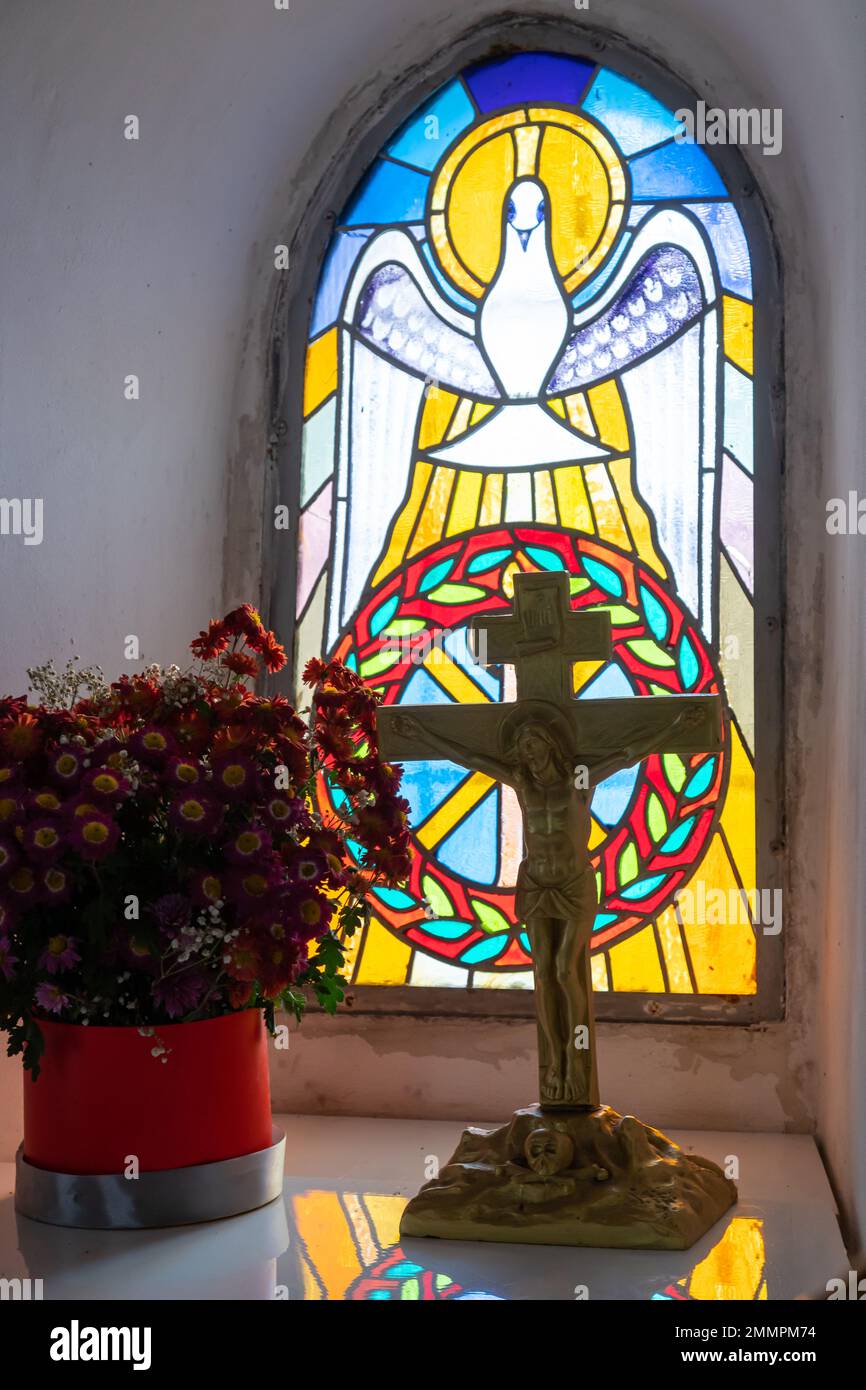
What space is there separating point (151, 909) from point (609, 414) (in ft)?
4.13

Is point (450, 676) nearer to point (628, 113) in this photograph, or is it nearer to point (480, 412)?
point (480, 412)

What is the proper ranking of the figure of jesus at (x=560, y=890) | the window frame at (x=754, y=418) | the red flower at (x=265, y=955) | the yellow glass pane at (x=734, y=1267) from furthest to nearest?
the window frame at (x=754, y=418) < the figure of jesus at (x=560, y=890) < the red flower at (x=265, y=955) < the yellow glass pane at (x=734, y=1267)

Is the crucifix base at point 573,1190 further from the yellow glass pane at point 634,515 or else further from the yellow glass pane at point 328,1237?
the yellow glass pane at point 634,515

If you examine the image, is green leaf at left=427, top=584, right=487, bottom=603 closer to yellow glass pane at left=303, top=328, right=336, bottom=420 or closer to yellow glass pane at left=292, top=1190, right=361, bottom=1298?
yellow glass pane at left=303, top=328, right=336, bottom=420

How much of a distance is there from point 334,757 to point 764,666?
2.69ft

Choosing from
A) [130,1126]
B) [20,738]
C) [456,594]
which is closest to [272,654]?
[20,738]

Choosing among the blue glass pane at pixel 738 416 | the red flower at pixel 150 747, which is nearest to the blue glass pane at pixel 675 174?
the blue glass pane at pixel 738 416

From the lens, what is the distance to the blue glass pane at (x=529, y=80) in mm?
2605

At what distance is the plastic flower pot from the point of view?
1699mm

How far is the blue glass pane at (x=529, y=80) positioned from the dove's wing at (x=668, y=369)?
279 millimetres

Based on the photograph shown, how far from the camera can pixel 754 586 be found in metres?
2.42

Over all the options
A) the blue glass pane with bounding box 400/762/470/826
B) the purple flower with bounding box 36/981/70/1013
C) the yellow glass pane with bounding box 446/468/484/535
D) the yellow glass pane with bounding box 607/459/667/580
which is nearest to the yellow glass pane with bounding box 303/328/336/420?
the yellow glass pane with bounding box 446/468/484/535
